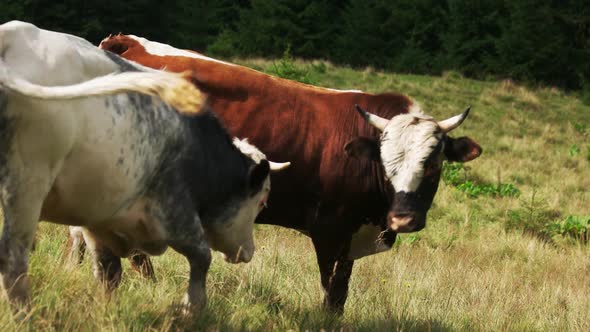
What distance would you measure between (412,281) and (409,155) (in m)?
1.70

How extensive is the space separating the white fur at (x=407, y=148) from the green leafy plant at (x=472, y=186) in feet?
23.9

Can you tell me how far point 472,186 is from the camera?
1266 cm

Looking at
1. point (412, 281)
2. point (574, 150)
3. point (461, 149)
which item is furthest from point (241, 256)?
point (574, 150)

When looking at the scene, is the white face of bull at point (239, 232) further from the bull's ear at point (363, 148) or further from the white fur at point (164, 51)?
the white fur at point (164, 51)

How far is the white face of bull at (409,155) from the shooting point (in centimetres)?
517

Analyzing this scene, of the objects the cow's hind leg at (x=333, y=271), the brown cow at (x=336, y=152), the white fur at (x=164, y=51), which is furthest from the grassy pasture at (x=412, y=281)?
the white fur at (x=164, y=51)

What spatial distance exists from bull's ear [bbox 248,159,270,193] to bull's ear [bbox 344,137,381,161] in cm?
106

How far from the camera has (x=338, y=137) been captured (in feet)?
18.8

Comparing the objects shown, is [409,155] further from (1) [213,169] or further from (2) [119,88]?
(2) [119,88]

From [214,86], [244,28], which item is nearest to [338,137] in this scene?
[214,86]

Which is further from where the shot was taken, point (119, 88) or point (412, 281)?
point (412, 281)

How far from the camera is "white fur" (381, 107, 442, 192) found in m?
5.20

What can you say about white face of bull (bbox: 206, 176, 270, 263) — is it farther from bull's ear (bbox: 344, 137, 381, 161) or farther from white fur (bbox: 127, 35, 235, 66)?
white fur (bbox: 127, 35, 235, 66)

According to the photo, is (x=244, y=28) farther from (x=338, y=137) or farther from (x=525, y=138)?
→ (x=338, y=137)
